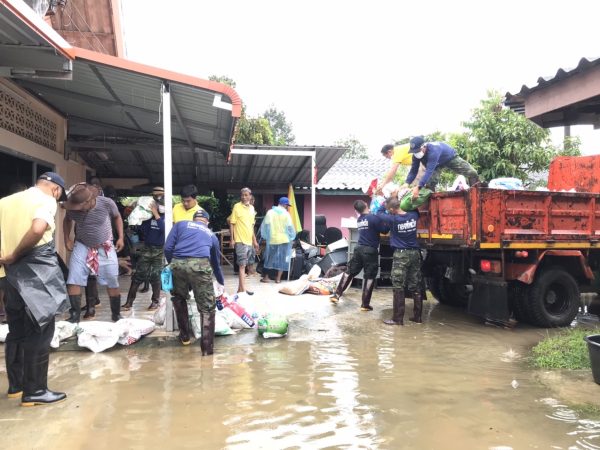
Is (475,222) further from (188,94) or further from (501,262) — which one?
(188,94)

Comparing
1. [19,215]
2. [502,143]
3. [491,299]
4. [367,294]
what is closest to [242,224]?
[367,294]

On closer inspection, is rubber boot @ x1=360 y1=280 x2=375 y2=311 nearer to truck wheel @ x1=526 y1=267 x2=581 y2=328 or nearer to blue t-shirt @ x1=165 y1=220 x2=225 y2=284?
truck wheel @ x1=526 y1=267 x2=581 y2=328

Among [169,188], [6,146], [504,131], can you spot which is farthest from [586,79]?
[504,131]

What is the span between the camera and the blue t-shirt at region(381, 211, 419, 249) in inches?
254

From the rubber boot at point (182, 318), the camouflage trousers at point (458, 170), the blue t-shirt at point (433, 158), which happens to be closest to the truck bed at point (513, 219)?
the blue t-shirt at point (433, 158)

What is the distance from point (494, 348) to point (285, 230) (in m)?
4.97

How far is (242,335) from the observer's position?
5.69 meters

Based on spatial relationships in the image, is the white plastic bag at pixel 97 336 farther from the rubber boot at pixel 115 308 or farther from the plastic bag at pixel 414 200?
the plastic bag at pixel 414 200

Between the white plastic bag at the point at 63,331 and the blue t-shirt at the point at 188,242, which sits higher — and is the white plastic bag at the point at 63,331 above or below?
below

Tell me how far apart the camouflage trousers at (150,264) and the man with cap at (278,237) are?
306 cm

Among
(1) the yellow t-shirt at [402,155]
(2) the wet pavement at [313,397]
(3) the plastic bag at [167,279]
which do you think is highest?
(1) the yellow t-shirt at [402,155]

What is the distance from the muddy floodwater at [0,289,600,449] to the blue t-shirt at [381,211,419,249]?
4.27ft

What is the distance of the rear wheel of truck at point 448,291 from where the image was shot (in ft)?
25.7

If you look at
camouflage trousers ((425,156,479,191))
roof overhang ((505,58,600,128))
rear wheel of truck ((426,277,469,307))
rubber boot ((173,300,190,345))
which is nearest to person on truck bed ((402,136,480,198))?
camouflage trousers ((425,156,479,191))
